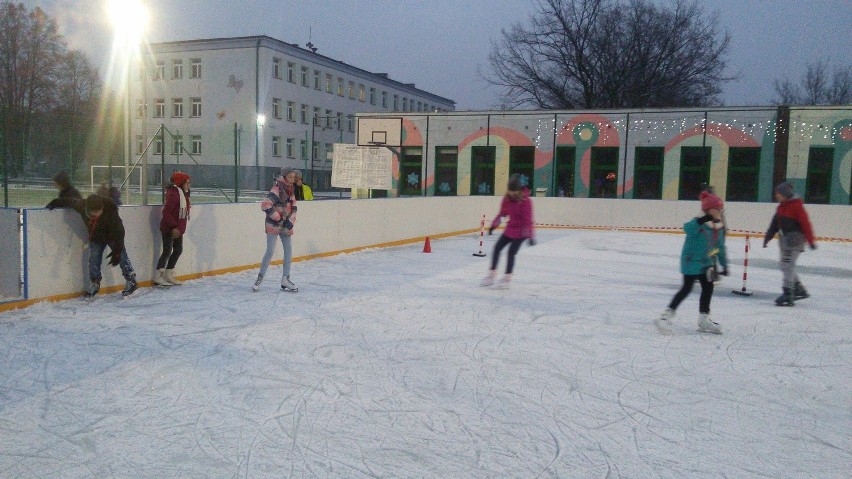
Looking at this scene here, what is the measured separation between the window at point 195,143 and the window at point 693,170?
1757 cm

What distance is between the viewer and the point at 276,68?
1679 inches

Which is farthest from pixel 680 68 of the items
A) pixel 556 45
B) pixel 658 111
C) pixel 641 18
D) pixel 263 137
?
pixel 263 137

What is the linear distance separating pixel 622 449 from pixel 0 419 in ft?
12.2

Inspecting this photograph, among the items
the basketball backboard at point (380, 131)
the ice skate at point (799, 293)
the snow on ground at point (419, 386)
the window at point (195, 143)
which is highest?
the basketball backboard at point (380, 131)

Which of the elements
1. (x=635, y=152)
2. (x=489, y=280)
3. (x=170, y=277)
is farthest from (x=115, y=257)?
(x=635, y=152)

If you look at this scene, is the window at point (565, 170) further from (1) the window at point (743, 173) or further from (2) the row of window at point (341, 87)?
(2) the row of window at point (341, 87)

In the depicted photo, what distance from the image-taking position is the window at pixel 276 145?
139 ft

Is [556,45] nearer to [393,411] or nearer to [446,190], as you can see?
[446,190]

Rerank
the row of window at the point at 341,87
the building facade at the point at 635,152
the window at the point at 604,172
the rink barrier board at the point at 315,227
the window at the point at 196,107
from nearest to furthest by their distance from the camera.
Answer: the rink barrier board at the point at 315,227
the building facade at the point at 635,152
the window at the point at 604,172
the window at the point at 196,107
the row of window at the point at 341,87

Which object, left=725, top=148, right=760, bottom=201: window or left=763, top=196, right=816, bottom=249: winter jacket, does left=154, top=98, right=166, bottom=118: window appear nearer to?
left=725, top=148, right=760, bottom=201: window

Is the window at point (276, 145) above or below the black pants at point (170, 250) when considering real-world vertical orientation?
above

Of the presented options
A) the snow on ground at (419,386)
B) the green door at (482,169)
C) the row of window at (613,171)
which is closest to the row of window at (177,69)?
the row of window at (613,171)

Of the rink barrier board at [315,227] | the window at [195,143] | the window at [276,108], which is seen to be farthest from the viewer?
the window at [276,108]

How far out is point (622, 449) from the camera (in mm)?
3736
